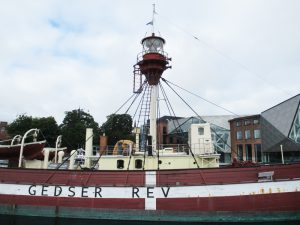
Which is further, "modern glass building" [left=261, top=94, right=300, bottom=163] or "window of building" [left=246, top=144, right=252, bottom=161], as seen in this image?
"window of building" [left=246, top=144, right=252, bottom=161]

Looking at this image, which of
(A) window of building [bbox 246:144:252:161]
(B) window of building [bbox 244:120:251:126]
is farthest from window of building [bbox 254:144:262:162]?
(B) window of building [bbox 244:120:251:126]

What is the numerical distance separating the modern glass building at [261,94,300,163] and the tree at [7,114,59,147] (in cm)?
3551

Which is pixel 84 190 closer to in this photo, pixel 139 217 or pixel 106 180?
pixel 106 180

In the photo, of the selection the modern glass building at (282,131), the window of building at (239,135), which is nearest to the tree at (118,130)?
the window of building at (239,135)

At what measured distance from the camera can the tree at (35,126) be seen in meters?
48.1

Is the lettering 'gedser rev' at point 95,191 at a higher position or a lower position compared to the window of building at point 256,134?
lower

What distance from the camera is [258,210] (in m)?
13.2

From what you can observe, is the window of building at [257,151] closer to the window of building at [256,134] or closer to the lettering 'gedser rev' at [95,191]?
the window of building at [256,134]

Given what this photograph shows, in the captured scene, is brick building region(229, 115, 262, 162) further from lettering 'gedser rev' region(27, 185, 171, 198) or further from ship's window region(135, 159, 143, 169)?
lettering 'gedser rev' region(27, 185, 171, 198)

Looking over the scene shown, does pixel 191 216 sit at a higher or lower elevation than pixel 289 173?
lower

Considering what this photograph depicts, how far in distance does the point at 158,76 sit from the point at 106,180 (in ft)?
24.6

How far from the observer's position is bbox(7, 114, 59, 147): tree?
48062mm

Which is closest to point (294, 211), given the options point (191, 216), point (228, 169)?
point (228, 169)

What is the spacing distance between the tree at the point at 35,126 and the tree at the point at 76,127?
3.59 m
